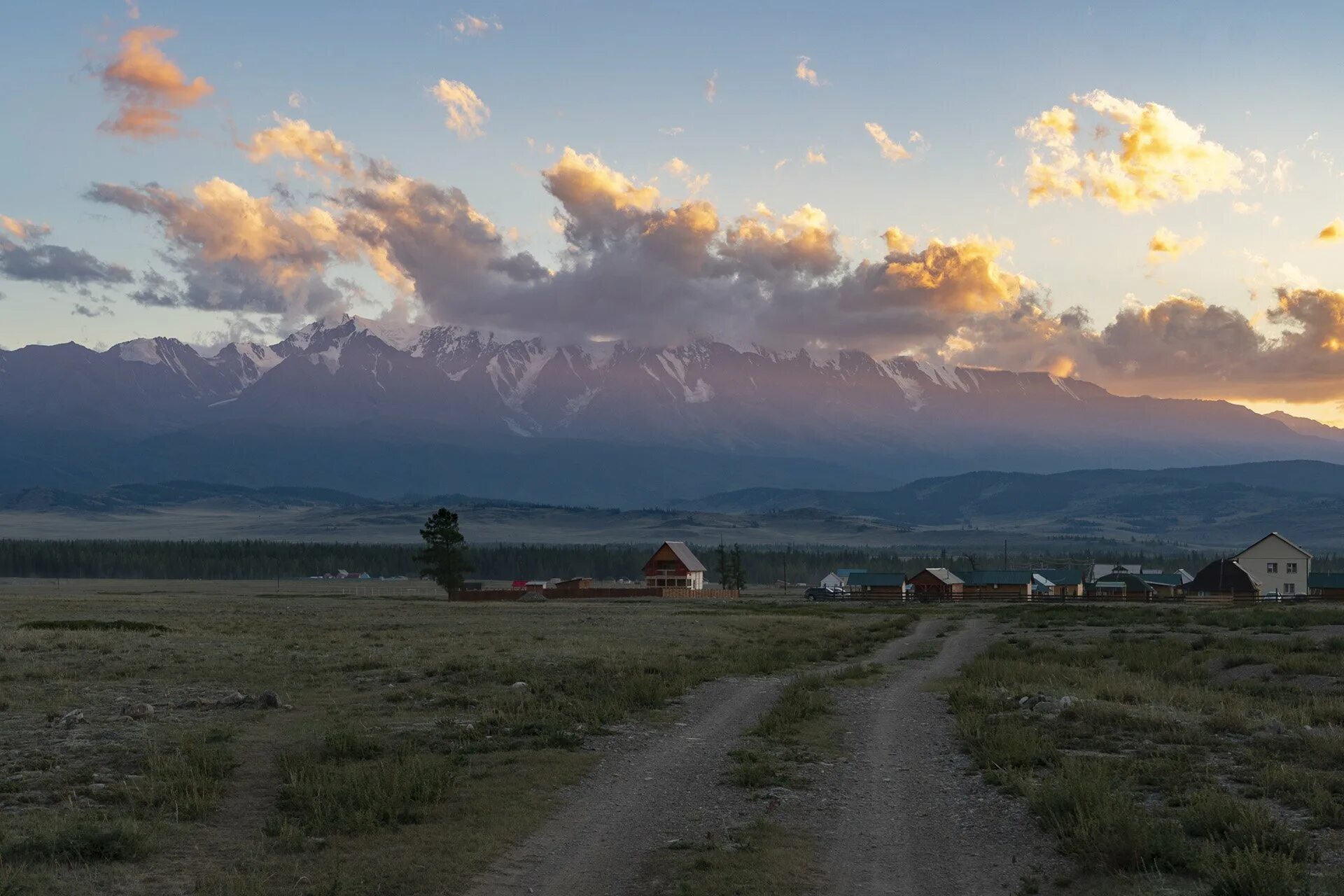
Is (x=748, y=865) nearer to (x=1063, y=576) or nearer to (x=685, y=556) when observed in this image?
(x=685, y=556)

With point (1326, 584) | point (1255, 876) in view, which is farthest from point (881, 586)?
point (1255, 876)

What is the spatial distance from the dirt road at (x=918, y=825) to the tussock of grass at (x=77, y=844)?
25.4ft

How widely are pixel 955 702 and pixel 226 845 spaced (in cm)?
1636

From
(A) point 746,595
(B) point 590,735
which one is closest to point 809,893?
(B) point 590,735

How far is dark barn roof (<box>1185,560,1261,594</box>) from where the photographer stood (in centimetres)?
10869

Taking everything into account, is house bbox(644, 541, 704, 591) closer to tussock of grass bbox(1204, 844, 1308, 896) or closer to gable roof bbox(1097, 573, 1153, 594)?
gable roof bbox(1097, 573, 1153, 594)

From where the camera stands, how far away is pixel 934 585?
117312 millimetres

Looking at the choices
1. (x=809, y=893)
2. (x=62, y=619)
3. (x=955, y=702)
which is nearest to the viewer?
(x=809, y=893)

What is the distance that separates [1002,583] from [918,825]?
10797cm

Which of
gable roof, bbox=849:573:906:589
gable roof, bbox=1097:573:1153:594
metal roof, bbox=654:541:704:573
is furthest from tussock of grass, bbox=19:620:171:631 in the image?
gable roof, bbox=1097:573:1153:594

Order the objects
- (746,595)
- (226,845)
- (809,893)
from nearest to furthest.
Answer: (809,893) → (226,845) → (746,595)

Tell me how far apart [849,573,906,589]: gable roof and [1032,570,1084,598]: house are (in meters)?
14.9

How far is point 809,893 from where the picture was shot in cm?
1195

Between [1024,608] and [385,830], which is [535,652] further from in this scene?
[1024,608]
